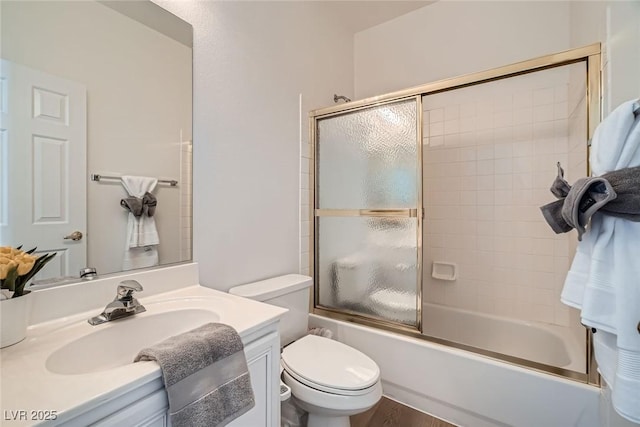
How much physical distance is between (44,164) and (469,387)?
2.00 metres

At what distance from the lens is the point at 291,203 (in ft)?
6.03

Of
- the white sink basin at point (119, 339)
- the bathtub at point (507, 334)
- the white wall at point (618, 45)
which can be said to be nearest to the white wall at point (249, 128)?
the white sink basin at point (119, 339)

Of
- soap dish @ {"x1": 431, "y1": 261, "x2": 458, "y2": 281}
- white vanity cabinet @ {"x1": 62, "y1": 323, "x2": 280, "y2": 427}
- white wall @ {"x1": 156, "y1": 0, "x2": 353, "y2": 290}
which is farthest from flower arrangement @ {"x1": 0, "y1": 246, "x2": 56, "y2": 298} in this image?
soap dish @ {"x1": 431, "y1": 261, "x2": 458, "y2": 281}

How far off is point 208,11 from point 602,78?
5.67 ft

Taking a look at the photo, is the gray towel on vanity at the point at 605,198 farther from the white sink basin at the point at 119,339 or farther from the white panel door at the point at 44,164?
→ the white panel door at the point at 44,164

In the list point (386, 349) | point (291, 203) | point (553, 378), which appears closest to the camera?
point (553, 378)

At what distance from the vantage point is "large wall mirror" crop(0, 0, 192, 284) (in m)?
0.84

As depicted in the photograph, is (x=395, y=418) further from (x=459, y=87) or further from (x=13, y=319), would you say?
(x=459, y=87)

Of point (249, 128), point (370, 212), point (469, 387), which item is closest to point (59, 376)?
point (249, 128)

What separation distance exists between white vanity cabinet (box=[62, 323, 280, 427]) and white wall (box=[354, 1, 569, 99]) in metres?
2.24

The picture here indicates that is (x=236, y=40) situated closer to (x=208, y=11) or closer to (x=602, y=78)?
(x=208, y=11)

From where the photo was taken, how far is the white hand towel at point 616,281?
70 centimetres

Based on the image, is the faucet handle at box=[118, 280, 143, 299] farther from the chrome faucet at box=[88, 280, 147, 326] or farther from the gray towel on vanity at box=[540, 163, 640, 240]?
the gray towel on vanity at box=[540, 163, 640, 240]

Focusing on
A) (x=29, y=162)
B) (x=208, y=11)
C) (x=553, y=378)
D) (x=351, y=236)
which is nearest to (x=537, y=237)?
(x=553, y=378)
